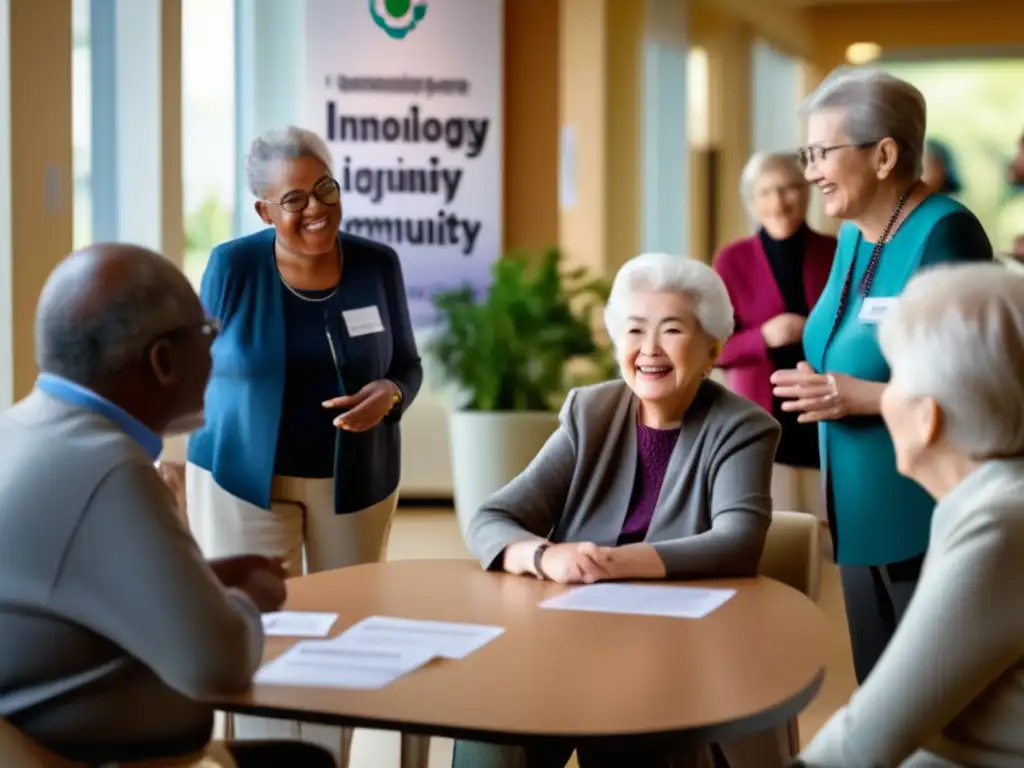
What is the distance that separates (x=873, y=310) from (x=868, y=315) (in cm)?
1

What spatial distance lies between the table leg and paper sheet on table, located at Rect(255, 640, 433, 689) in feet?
Answer: 1.35

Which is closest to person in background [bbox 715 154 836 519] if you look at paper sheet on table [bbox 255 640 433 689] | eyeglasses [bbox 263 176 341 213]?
eyeglasses [bbox 263 176 341 213]

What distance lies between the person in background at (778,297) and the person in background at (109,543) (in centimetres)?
309

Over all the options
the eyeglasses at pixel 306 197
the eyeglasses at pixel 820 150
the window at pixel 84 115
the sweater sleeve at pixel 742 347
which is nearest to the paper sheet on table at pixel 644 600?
the eyeglasses at pixel 820 150

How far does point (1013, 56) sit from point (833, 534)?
14.3 meters

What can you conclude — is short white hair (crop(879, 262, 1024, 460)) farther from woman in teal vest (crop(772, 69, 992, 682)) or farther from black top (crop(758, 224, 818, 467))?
black top (crop(758, 224, 818, 467))

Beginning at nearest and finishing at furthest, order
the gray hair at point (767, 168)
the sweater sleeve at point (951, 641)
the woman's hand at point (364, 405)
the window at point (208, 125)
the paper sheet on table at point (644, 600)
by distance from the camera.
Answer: the sweater sleeve at point (951, 641) → the paper sheet on table at point (644, 600) → the woman's hand at point (364, 405) → the gray hair at point (767, 168) → the window at point (208, 125)

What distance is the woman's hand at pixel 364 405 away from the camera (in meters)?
3.57

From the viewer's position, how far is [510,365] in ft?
24.2

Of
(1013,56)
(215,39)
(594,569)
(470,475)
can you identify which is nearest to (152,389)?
(594,569)

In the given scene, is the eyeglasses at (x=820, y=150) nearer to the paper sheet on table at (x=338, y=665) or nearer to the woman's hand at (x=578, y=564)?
the woman's hand at (x=578, y=564)

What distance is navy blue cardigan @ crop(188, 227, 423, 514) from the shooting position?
3605mm

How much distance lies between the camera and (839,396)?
295 centimetres

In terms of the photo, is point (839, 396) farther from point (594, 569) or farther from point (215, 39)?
point (215, 39)
